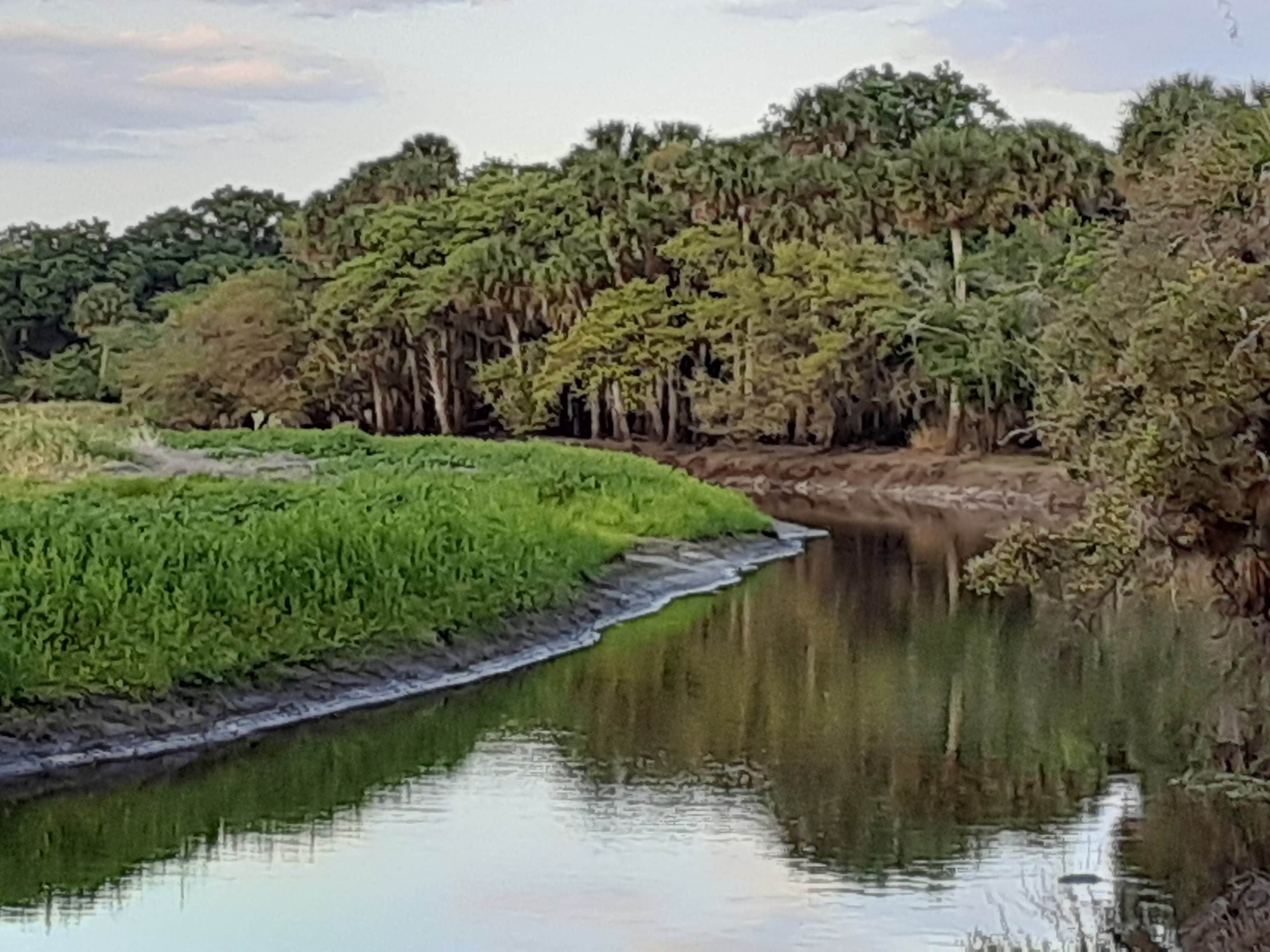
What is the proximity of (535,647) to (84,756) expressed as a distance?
6932 millimetres

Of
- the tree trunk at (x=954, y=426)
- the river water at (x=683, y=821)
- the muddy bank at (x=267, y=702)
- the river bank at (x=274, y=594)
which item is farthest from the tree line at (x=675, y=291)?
the river water at (x=683, y=821)

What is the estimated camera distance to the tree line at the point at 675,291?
153 feet

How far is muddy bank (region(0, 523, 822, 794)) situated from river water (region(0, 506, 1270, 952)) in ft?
1.04

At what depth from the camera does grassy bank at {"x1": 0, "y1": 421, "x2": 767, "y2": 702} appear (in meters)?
15.9

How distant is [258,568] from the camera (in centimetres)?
1842

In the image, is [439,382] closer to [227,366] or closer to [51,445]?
[227,366]

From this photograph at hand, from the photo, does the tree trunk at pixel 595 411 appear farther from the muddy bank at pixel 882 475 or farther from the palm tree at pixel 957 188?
the palm tree at pixel 957 188

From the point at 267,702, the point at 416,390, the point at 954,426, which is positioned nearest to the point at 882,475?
the point at 954,426

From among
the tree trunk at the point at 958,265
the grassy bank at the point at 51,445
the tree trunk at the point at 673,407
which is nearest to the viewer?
the grassy bank at the point at 51,445

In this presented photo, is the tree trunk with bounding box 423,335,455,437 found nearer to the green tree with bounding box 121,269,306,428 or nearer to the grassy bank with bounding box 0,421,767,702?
the green tree with bounding box 121,269,306,428

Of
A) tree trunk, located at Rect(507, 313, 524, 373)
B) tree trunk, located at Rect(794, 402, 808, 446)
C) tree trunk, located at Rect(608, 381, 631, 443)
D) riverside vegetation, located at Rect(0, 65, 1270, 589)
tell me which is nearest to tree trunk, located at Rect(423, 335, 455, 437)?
riverside vegetation, located at Rect(0, 65, 1270, 589)

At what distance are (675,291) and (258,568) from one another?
36.3 metres

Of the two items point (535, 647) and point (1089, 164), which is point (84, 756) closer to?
point (535, 647)

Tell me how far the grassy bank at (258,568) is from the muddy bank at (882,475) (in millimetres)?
13349
